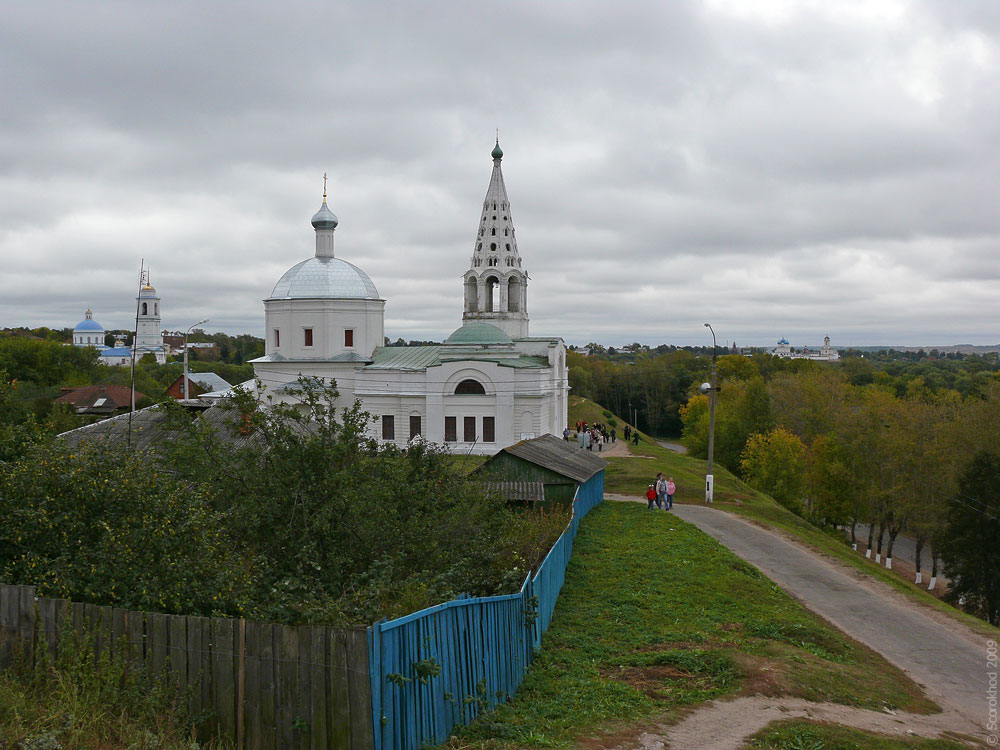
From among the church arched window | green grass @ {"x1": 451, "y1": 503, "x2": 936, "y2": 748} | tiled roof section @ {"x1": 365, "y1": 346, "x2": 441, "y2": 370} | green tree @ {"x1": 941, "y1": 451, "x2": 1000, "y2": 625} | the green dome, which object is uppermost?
the green dome

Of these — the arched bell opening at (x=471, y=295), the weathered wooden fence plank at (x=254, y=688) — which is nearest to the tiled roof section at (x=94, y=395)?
the arched bell opening at (x=471, y=295)

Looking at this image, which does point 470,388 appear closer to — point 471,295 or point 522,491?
point 471,295

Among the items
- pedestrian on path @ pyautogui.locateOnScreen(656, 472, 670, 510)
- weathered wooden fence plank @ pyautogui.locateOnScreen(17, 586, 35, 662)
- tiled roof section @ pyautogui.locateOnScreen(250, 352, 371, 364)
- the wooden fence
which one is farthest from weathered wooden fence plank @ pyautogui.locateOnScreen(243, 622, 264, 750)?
tiled roof section @ pyautogui.locateOnScreen(250, 352, 371, 364)

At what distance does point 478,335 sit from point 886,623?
26.1 meters

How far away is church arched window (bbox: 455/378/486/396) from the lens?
123ft

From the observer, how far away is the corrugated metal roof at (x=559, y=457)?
22719 mm

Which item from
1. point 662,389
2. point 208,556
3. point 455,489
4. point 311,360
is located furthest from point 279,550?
point 662,389

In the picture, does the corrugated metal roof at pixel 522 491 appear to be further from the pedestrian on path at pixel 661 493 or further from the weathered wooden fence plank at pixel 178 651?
the weathered wooden fence plank at pixel 178 651

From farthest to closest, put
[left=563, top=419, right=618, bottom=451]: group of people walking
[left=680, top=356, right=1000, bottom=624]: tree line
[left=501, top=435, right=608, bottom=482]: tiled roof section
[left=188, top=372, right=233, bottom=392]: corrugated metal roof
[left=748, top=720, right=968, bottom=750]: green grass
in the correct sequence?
[left=188, top=372, right=233, bottom=392]: corrugated metal roof → [left=563, top=419, right=618, bottom=451]: group of people walking → [left=680, top=356, right=1000, bottom=624]: tree line → [left=501, top=435, right=608, bottom=482]: tiled roof section → [left=748, top=720, right=968, bottom=750]: green grass

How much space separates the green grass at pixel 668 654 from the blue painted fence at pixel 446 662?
0.29 meters

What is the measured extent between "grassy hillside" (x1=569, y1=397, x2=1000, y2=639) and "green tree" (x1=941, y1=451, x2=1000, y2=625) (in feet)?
5.87

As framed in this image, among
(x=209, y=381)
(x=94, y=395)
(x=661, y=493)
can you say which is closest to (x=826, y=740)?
(x=661, y=493)

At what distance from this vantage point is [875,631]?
14.5 meters

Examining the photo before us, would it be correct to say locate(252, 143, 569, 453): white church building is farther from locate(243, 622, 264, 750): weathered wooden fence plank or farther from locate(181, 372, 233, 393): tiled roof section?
locate(243, 622, 264, 750): weathered wooden fence plank
